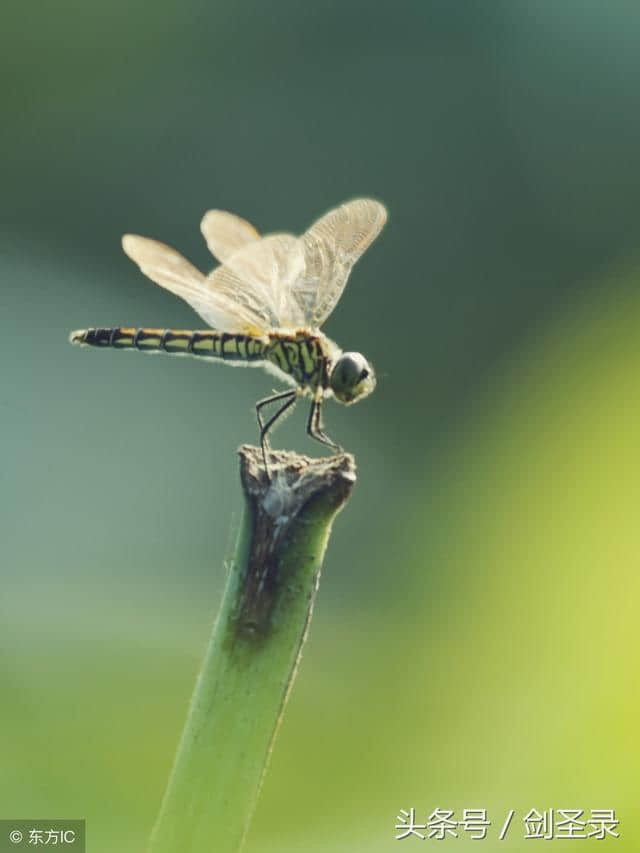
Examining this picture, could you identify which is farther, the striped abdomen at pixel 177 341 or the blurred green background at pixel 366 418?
the striped abdomen at pixel 177 341

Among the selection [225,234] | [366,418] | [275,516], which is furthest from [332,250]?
[275,516]

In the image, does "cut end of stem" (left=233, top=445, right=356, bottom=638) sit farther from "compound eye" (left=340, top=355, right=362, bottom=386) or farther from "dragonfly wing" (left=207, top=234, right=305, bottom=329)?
→ "dragonfly wing" (left=207, top=234, right=305, bottom=329)

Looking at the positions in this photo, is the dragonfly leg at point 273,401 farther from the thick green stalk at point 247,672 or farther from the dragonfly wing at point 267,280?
the thick green stalk at point 247,672

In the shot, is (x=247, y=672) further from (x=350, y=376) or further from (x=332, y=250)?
(x=332, y=250)

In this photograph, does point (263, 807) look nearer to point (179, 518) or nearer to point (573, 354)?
point (573, 354)

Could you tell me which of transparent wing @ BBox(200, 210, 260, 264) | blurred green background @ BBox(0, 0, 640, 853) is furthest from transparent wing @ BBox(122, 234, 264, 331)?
blurred green background @ BBox(0, 0, 640, 853)

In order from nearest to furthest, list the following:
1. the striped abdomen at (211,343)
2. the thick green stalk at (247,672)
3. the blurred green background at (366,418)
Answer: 1. the thick green stalk at (247,672)
2. the blurred green background at (366,418)
3. the striped abdomen at (211,343)

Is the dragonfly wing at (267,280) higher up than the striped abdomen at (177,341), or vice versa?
the dragonfly wing at (267,280)

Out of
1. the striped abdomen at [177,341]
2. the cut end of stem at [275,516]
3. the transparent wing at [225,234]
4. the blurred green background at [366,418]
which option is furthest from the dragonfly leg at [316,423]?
the cut end of stem at [275,516]

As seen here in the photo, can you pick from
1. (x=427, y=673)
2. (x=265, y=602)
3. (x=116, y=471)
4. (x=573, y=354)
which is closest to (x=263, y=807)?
(x=427, y=673)
